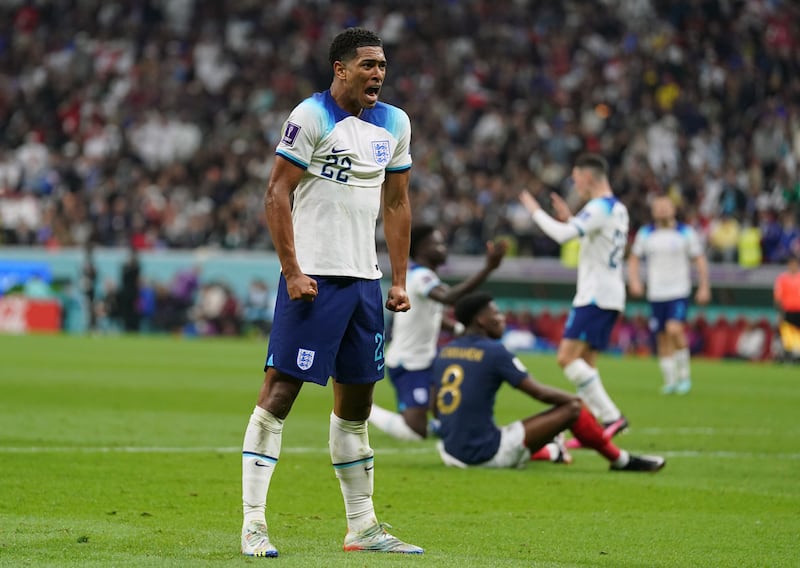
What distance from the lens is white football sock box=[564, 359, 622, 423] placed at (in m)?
11.9

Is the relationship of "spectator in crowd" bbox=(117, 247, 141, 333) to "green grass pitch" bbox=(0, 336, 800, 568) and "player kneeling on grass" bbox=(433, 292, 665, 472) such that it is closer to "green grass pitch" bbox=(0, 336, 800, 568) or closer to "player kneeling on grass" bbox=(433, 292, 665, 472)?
"green grass pitch" bbox=(0, 336, 800, 568)

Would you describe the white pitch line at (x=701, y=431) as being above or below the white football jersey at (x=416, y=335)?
below

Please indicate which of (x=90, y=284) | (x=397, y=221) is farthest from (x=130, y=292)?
(x=397, y=221)

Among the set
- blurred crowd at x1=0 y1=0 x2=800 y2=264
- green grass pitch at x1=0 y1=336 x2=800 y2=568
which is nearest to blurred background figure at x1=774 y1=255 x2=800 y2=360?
blurred crowd at x1=0 y1=0 x2=800 y2=264

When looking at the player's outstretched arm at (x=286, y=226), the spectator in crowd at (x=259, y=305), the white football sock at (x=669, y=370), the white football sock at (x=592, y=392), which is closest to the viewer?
the player's outstretched arm at (x=286, y=226)

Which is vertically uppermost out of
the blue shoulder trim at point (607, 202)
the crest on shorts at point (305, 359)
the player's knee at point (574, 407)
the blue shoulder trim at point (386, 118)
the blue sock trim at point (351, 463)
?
the blue shoulder trim at point (386, 118)

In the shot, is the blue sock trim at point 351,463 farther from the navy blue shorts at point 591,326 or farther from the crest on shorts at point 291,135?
the navy blue shorts at point 591,326

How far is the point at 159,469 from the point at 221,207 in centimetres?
2443

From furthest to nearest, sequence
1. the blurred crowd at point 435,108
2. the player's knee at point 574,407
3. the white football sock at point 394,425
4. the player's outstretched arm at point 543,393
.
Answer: the blurred crowd at point 435,108, the white football sock at point 394,425, the player's knee at point 574,407, the player's outstretched arm at point 543,393

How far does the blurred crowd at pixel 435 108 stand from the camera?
95.5 feet

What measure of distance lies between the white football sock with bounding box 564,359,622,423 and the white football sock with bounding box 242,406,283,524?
233 inches

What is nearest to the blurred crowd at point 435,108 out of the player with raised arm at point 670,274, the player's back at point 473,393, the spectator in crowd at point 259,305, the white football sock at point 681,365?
the spectator in crowd at point 259,305

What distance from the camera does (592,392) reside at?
12.0 metres

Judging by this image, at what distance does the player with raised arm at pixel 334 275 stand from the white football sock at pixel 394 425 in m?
5.42
